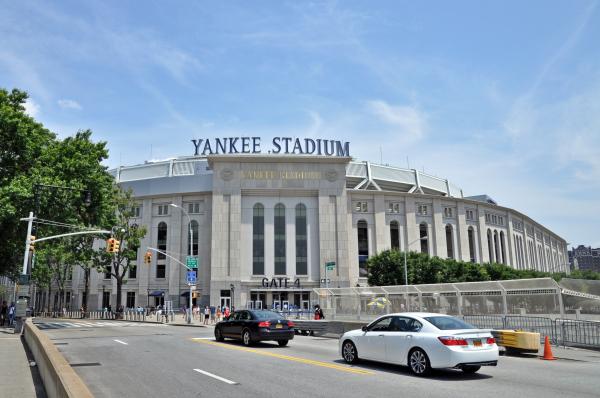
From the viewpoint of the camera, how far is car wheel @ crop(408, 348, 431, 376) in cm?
1104

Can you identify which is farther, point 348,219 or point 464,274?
point 348,219

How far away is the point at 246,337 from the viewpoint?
19.2 metres

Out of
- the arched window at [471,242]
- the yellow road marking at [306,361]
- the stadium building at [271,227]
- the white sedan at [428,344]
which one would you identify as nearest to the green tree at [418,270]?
the stadium building at [271,227]

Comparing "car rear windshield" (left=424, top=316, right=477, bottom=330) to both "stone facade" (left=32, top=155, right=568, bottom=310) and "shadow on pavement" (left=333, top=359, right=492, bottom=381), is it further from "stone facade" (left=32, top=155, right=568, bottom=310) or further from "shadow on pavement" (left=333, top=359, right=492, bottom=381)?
"stone facade" (left=32, top=155, right=568, bottom=310)

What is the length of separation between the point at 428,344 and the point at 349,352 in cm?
307

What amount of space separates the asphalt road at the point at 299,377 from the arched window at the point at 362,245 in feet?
192

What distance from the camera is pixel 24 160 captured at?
31969mm

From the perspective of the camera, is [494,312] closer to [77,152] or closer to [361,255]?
[77,152]

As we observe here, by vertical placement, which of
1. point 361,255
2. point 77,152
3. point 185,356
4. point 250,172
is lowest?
point 185,356

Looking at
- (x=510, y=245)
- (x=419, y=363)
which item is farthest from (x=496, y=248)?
(x=419, y=363)

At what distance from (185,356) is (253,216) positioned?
5634 cm

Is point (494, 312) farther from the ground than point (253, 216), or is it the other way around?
point (253, 216)

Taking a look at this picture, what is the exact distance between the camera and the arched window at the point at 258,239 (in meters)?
69.7

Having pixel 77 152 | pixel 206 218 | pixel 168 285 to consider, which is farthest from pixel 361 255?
pixel 77 152
